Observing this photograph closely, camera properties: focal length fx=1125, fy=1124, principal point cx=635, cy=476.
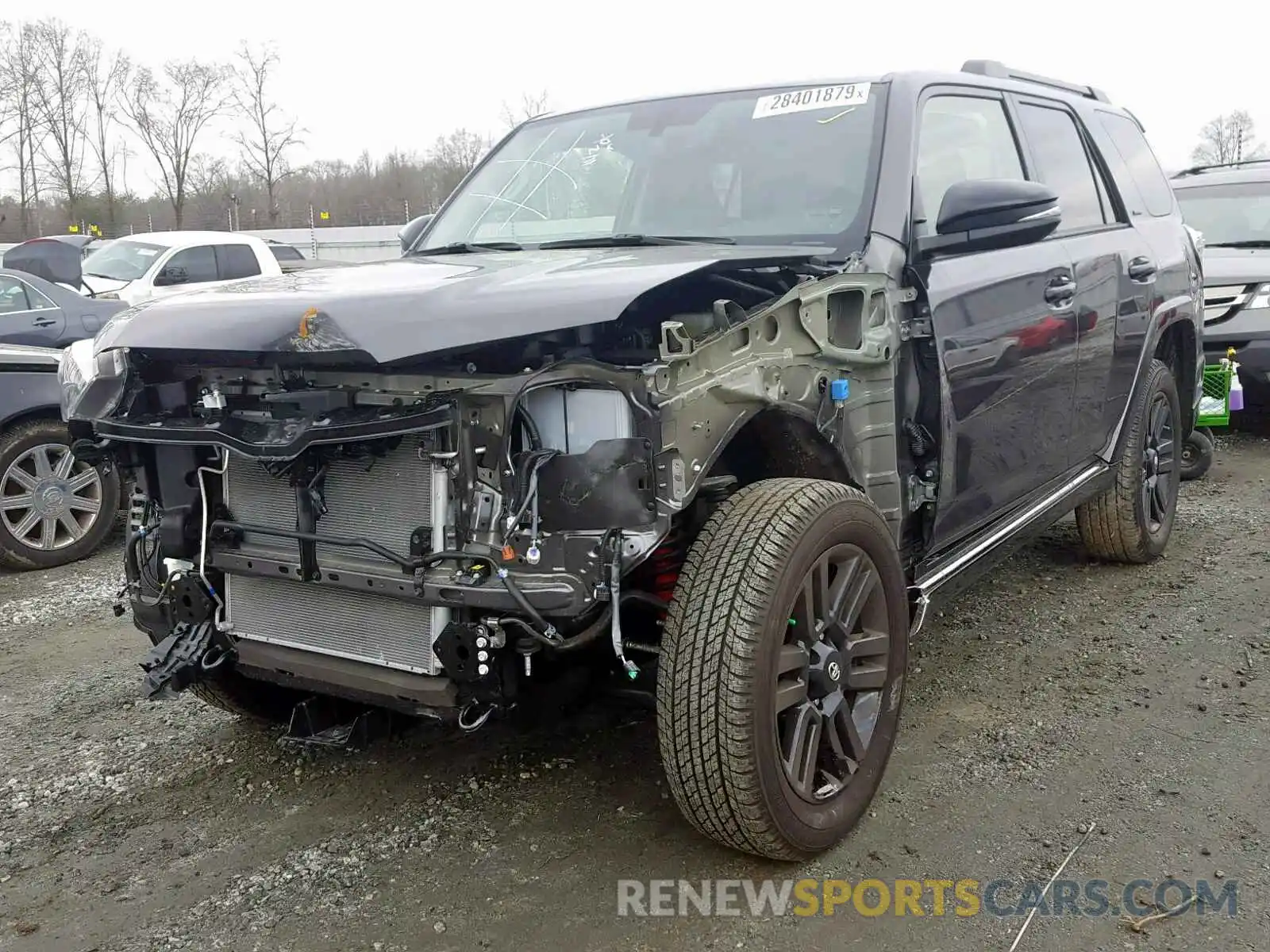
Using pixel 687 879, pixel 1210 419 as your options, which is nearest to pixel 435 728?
pixel 687 879

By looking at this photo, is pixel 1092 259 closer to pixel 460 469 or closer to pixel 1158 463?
pixel 1158 463

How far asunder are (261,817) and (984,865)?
1902 millimetres

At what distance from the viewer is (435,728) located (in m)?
3.59

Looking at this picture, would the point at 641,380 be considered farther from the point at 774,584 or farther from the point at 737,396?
the point at 774,584

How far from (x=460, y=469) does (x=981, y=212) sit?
167cm

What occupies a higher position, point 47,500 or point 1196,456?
point 47,500

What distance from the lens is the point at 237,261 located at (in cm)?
1280

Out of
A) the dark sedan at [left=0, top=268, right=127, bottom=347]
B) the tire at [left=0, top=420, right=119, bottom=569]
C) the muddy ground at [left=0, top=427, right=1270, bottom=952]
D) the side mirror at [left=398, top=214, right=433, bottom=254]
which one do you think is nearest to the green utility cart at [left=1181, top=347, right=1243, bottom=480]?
the muddy ground at [left=0, top=427, right=1270, bottom=952]

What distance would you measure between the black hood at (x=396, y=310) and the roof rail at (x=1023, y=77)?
190cm

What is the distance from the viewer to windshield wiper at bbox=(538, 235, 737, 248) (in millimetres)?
3357

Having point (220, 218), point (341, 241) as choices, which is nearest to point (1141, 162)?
point (341, 241)

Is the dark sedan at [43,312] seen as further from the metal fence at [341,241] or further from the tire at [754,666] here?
the metal fence at [341,241]

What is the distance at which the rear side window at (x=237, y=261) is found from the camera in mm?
12711

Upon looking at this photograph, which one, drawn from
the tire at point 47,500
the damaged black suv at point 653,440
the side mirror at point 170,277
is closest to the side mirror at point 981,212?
the damaged black suv at point 653,440
